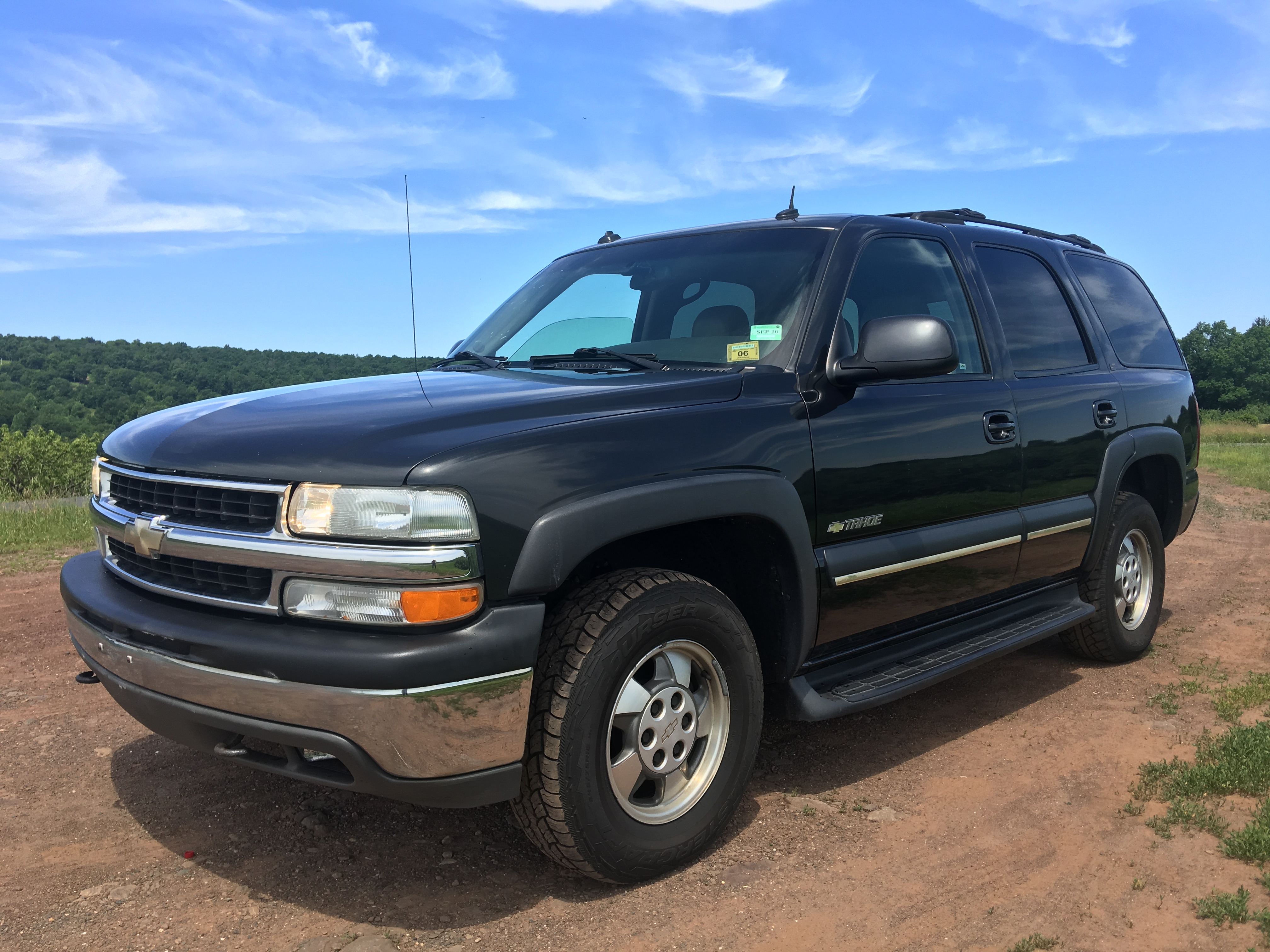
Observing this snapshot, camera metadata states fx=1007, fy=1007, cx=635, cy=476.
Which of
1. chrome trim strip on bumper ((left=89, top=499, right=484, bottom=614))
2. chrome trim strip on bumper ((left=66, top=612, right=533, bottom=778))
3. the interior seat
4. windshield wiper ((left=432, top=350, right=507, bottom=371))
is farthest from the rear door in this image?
chrome trim strip on bumper ((left=89, top=499, right=484, bottom=614))

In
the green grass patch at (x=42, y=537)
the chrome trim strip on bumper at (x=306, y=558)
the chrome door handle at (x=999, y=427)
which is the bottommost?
the green grass patch at (x=42, y=537)

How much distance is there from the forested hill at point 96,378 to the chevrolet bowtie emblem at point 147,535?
7691 millimetres

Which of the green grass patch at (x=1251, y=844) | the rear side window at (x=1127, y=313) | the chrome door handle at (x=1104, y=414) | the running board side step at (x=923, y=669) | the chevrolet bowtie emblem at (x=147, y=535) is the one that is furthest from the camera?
the rear side window at (x=1127, y=313)

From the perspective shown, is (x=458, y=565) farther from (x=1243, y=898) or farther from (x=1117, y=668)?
(x=1117, y=668)

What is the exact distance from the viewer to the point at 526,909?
2770 mm

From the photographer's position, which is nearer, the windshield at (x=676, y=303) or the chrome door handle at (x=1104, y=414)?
the windshield at (x=676, y=303)

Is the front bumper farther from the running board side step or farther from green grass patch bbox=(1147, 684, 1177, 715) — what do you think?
green grass patch bbox=(1147, 684, 1177, 715)

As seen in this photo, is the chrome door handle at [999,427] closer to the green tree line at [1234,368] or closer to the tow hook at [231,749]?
the tow hook at [231,749]

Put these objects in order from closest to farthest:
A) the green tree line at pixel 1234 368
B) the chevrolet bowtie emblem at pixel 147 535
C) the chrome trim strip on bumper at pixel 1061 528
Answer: the chevrolet bowtie emblem at pixel 147 535
the chrome trim strip on bumper at pixel 1061 528
the green tree line at pixel 1234 368

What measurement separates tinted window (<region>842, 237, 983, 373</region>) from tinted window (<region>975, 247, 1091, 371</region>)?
268mm

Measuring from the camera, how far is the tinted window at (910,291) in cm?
379

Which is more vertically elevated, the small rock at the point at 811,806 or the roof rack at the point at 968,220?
the roof rack at the point at 968,220

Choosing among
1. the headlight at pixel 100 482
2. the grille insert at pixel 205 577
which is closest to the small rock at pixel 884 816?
the grille insert at pixel 205 577

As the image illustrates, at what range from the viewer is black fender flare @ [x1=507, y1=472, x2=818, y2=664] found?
98.8 inches
